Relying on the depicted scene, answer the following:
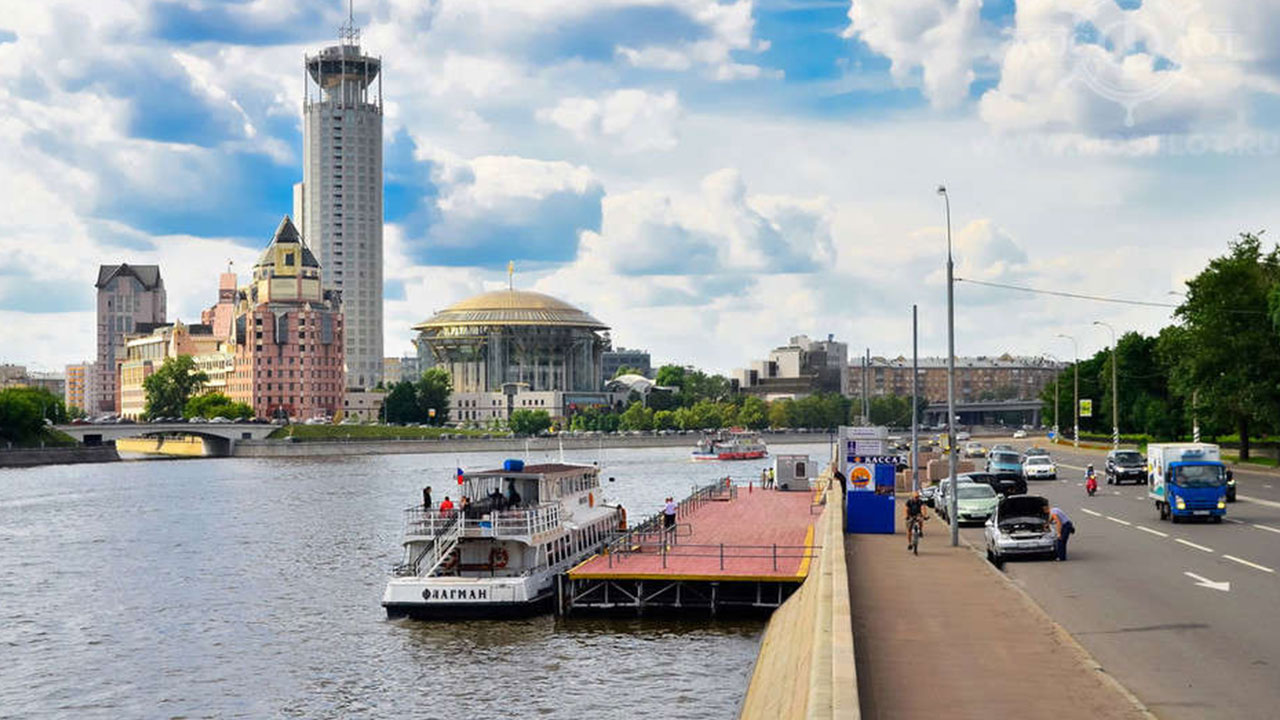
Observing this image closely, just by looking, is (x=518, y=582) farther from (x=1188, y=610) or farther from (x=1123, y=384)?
(x=1123, y=384)

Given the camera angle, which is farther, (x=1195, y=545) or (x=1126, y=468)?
(x=1126, y=468)

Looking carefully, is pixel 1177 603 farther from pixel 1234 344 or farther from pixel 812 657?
pixel 1234 344

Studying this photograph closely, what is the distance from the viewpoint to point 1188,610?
32844mm

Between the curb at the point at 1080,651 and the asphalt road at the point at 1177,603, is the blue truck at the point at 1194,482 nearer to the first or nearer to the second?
the asphalt road at the point at 1177,603

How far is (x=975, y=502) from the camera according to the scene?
61062 mm

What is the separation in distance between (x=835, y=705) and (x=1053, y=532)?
26.6 metres

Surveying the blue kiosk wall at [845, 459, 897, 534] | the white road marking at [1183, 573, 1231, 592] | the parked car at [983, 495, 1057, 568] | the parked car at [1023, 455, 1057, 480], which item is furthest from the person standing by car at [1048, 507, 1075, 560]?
the parked car at [1023, 455, 1057, 480]

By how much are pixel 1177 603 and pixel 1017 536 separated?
10.6 meters

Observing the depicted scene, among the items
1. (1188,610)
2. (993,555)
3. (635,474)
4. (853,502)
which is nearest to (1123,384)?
(635,474)

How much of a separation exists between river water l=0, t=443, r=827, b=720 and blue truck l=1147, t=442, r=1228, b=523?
18.7 metres

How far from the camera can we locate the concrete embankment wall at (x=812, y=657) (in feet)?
69.3

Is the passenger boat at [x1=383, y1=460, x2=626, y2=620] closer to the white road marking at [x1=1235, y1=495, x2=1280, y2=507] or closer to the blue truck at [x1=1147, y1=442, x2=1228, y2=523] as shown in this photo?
the blue truck at [x1=1147, y1=442, x2=1228, y2=523]

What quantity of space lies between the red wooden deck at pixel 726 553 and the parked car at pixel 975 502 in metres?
6.10

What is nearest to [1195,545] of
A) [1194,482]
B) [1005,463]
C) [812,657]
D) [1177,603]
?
[1194,482]
